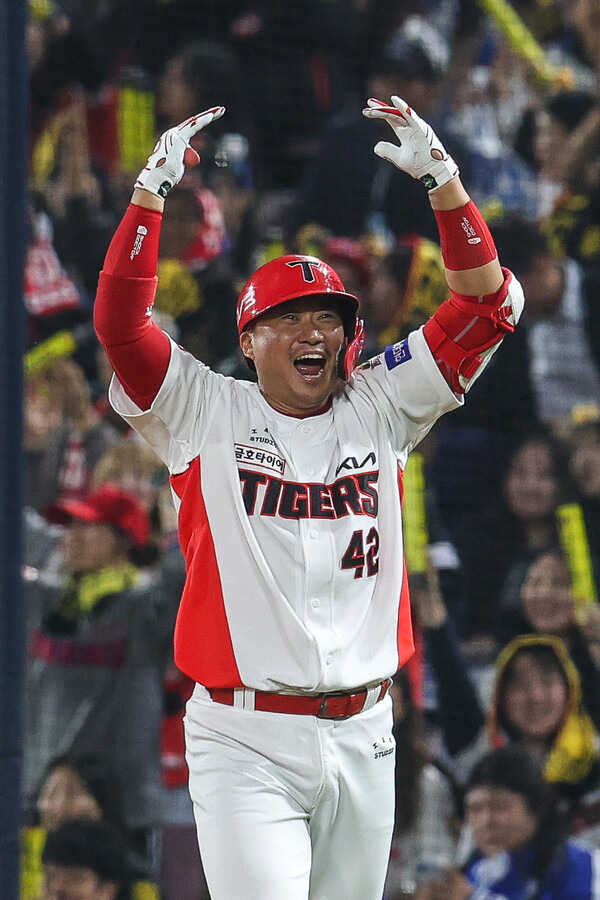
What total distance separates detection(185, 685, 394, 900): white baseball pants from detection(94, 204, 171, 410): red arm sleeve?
52 cm

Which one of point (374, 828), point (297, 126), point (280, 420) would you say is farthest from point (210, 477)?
point (297, 126)

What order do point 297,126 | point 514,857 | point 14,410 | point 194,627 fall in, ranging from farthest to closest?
point 297,126
point 514,857
point 14,410
point 194,627

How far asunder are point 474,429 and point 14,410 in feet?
5.77

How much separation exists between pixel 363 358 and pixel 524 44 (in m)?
1.50

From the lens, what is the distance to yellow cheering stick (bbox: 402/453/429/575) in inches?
149

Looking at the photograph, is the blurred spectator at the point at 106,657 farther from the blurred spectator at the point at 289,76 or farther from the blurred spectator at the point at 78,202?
the blurred spectator at the point at 289,76

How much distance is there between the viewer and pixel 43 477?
12.6ft

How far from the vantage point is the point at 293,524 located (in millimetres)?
2025

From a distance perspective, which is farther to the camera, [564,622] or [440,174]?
[564,622]

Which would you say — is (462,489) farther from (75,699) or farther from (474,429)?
(75,699)

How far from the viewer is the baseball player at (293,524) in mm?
1950

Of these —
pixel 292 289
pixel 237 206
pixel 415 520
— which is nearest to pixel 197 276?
pixel 237 206

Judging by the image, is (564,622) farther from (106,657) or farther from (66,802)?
(66,802)

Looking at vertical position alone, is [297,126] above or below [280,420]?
above
